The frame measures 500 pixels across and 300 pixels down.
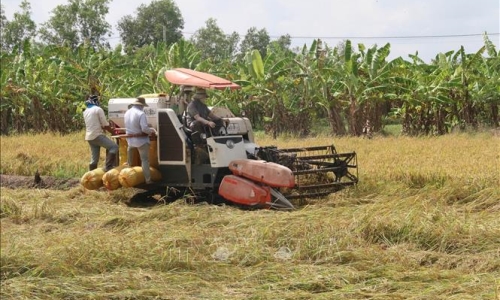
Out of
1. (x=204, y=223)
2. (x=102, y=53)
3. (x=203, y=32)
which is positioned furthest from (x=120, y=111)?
(x=203, y=32)

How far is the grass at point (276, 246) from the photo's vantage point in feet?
14.6

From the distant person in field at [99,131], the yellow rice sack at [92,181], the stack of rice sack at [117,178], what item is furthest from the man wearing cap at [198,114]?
the distant person in field at [99,131]

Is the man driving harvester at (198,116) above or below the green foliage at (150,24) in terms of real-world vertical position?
below

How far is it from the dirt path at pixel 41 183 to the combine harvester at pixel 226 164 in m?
1.97

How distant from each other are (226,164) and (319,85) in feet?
32.3

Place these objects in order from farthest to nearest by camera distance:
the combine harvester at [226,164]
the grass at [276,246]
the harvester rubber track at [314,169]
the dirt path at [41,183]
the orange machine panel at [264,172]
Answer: the dirt path at [41,183] < the harvester rubber track at [314,169] < the combine harvester at [226,164] < the orange machine panel at [264,172] < the grass at [276,246]

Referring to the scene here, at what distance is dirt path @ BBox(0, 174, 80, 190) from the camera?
10453 mm

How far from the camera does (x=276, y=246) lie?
5645mm

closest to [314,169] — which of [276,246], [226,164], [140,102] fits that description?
[226,164]

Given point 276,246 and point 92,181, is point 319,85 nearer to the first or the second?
point 92,181

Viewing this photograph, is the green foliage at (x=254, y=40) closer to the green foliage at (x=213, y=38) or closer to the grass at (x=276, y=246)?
the green foliage at (x=213, y=38)

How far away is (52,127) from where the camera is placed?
2228cm

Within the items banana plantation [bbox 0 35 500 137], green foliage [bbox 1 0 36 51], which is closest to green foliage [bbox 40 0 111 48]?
green foliage [bbox 1 0 36 51]

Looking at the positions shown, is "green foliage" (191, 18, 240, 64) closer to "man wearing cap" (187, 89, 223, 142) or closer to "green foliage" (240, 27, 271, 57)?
"green foliage" (240, 27, 271, 57)
